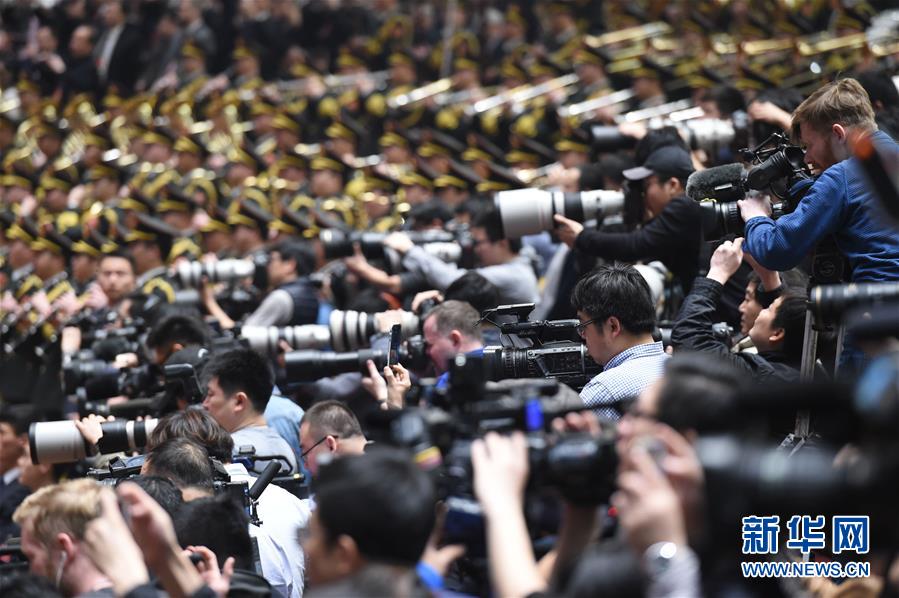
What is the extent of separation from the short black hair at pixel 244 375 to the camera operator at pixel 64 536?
221 cm

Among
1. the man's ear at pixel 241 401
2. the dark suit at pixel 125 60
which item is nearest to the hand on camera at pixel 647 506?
the man's ear at pixel 241 401

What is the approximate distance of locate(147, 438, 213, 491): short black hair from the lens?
519 cm

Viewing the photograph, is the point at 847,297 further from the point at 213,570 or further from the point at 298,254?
the point at 298,254

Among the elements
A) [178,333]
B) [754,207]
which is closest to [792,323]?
[754,207]

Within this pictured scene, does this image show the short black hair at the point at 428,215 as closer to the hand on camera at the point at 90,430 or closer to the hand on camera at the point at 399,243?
the hand on camera at the point at 399,243

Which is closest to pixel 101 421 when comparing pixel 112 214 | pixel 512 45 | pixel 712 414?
pixel 712 414

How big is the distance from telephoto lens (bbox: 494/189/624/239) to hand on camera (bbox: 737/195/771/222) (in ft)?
4.99

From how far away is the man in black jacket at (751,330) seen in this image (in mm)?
5688

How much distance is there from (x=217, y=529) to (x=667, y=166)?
3339 mm

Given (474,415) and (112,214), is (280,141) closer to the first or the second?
(112,214)

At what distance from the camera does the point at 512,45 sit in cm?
1689

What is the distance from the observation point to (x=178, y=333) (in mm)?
7926

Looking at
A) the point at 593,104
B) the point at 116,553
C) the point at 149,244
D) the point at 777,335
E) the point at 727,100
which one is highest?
the point at 116,553

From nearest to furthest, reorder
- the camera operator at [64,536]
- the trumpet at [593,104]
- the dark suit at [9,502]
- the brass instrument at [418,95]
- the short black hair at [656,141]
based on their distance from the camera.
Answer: the camera operator at [64,536] < the short black hair at [656,141] < the dark suit at [9,502] < the trumpet at [593,104] < the brass instrument at [418,95]
